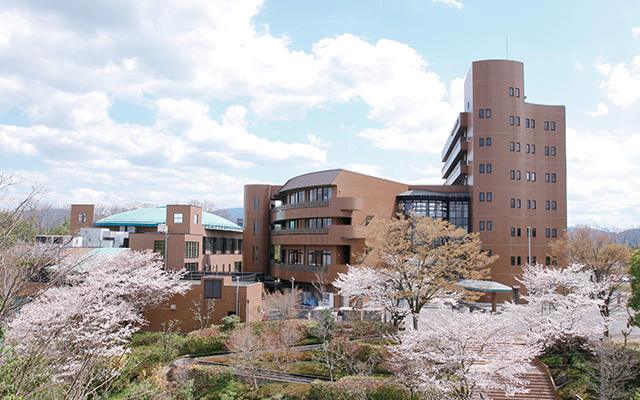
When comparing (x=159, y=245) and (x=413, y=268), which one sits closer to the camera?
(x=413, y=268)

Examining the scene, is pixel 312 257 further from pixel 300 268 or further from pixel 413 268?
pixel 413 268

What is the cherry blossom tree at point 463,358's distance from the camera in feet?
61.4

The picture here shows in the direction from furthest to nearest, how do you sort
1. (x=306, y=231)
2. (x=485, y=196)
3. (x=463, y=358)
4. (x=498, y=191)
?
1. (x=485, y=196)
2. (x=498, y=191)
3. (x=306, y=231)
4. (x=463, y=358)

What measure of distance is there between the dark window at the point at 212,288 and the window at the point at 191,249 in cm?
1457

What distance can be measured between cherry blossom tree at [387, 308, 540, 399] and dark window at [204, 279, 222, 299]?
16475 millimetres

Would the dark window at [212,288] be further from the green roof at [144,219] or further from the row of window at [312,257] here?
the green roof at [144,219]

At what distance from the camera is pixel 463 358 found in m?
18.6

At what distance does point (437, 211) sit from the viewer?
2008 inches

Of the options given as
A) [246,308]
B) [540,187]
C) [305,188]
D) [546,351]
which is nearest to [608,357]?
[546,351]

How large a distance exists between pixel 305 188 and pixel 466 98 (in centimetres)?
2364

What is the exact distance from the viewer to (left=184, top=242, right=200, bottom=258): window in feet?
151

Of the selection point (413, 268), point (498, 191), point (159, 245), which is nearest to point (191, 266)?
point (159, 245)

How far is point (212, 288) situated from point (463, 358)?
20.1m

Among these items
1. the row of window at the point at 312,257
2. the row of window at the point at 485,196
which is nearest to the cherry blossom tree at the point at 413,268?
the row of window at the point at 312,257
